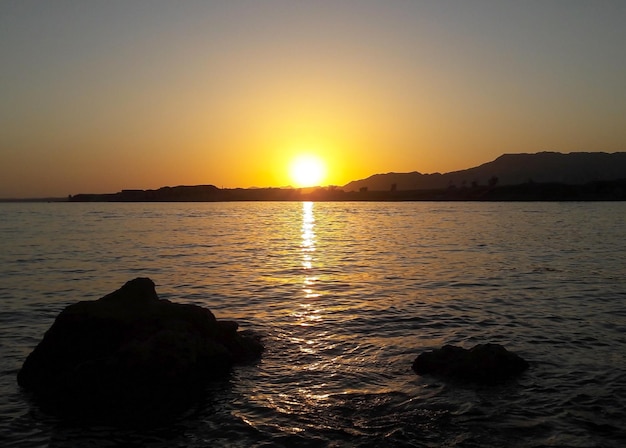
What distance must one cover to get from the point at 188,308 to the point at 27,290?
1638 cm

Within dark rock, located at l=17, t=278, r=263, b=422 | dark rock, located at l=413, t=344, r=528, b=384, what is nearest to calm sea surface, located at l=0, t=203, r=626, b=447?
dark rock, located at l=413, t=344, r=528, b=384

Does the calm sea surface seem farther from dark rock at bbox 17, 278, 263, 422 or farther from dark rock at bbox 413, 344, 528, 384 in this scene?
dark rock at bbox 17, 278, 263, 422

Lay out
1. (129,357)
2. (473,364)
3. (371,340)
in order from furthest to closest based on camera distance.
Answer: (371,340), (473,364), (129,357)

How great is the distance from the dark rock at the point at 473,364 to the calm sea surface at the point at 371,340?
18.3 inches

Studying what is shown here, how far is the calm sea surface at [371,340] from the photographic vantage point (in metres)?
10.8

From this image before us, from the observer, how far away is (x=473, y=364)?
1408cm

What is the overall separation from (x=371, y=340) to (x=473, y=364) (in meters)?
4.45

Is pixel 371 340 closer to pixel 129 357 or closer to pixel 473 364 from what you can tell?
pixel 473 364

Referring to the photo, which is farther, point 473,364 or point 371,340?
point 371,340

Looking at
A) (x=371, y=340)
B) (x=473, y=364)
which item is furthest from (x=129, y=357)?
(x=473, y=364)

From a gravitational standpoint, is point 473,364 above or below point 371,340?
above

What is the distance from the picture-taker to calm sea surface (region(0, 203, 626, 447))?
10828mm

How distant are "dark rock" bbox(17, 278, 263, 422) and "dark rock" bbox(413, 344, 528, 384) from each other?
17.6ft

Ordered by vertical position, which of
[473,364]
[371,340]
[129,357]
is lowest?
[371,340]
